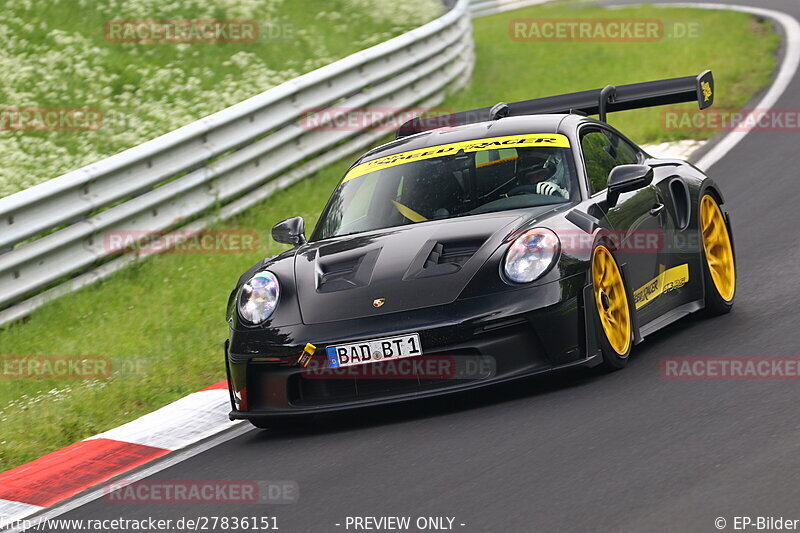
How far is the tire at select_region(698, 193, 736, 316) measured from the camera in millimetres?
7266

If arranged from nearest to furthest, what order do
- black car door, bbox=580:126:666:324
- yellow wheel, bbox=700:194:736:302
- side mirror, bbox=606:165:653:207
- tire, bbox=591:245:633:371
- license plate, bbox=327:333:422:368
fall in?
1. license plate, bbox=327:333:422:368
2. tire, bbox=591:245:633:371
3. side mirror, bbox=606:165:653:207
4. black car door, bbox=580:126:666:324
5. yellow wheel, bbox=700:194:736:302

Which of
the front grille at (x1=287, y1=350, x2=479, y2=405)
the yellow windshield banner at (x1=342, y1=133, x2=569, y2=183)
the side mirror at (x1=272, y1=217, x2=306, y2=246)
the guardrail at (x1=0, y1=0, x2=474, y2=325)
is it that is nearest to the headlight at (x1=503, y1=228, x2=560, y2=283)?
the front grille at (x1=287, y1=350, x2=479, y2=405)

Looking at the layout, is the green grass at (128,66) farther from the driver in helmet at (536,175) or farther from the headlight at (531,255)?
the headlight at (531,255)

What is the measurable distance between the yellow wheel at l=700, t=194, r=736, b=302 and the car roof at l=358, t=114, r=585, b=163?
39.5 inches

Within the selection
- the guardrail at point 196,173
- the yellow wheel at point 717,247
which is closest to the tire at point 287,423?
the yellow wheel at point 717,247

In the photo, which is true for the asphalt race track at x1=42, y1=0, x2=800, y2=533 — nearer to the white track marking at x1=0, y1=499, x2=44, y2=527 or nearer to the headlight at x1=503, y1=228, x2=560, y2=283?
the white track marking at x1=0, y1=499, x2=44, y2=527

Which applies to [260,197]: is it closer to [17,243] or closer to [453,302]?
[17,243]

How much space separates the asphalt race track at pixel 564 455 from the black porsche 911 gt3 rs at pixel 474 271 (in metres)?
0.19

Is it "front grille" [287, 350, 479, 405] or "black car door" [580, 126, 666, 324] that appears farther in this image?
"black car door" [580, 126, 666, 324]

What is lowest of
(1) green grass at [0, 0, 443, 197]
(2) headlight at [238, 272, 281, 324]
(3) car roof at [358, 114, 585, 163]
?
(2) headlight at [238, 272, 281, 324]

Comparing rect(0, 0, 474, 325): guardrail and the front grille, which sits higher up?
rect(0, 0, 474, 325): guardrail

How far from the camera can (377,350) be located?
5.66 meters

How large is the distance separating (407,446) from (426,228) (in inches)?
54.2

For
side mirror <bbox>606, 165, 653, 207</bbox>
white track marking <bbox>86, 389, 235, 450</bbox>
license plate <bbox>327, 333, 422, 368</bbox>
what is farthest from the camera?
side mirror <bbox>606, 165, 653, 207</bbox>
